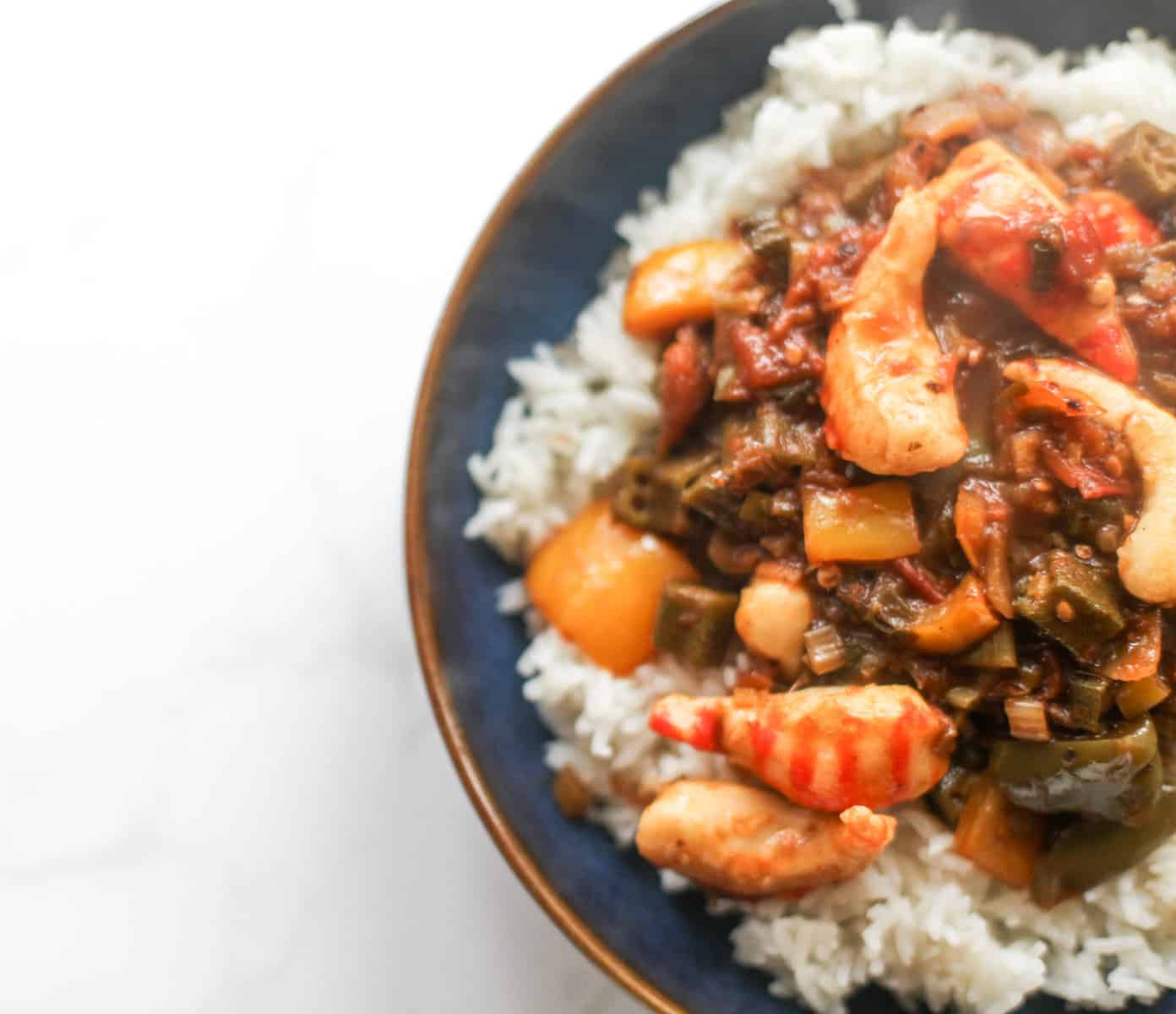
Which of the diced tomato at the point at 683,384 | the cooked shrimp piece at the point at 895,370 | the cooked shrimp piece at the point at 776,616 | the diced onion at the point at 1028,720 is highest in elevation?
the cooked shrimp piece at the point at 895,370

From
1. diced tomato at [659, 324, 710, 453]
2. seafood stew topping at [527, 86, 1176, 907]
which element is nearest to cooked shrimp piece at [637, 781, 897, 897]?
seafood stew topping at [527, 86, 1176, 907]

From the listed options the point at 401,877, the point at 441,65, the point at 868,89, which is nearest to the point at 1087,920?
the point at 401,877

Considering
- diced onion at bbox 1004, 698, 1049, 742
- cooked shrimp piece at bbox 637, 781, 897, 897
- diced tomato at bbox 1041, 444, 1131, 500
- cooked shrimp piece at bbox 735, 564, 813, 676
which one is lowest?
cooked shrimp piece at bbox 637, 781, 897, 897

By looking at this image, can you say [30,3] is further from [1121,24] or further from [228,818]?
[1121,24]

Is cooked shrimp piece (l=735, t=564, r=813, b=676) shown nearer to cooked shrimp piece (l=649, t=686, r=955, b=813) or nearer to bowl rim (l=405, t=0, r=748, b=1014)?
cooked shrimp piece (l=649, t=686, r=955, b=813)

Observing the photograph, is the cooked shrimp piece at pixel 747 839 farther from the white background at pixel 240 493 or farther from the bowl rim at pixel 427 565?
the white background at pixel 240 493

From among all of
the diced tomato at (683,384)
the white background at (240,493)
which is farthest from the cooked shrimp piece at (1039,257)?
the white background at (240,493)

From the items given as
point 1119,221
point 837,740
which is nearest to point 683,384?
point 837,740

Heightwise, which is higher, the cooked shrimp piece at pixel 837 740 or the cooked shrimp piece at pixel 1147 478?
the cooked shrimp piece at pixel 1147 478
